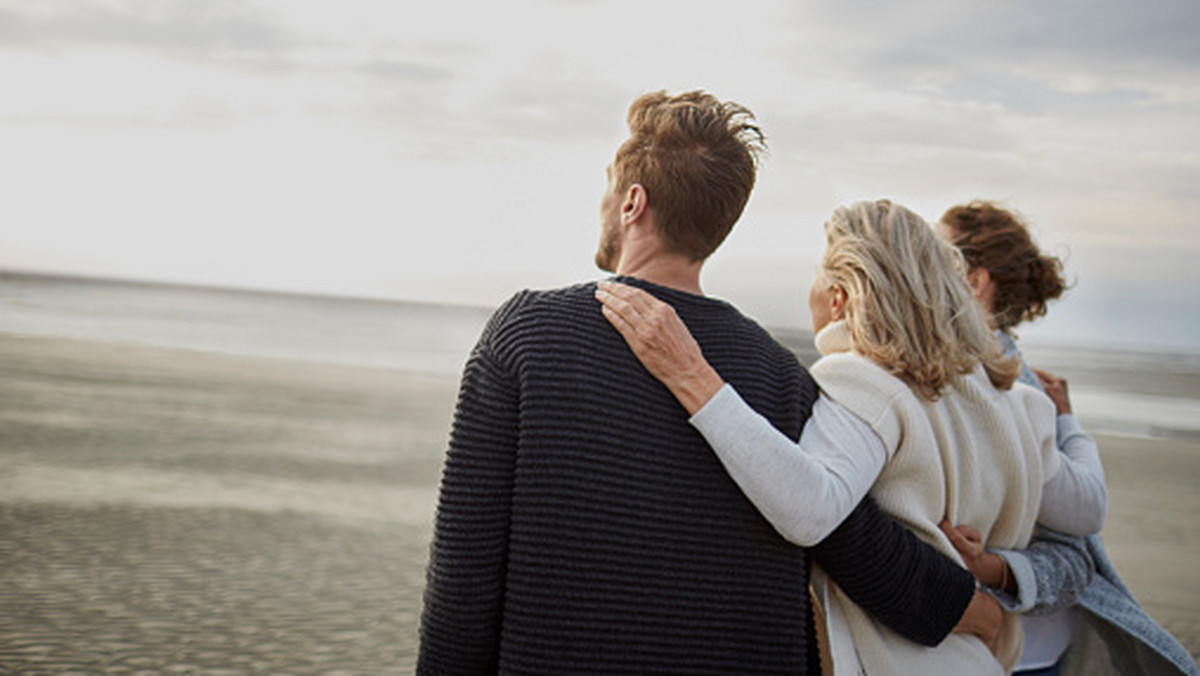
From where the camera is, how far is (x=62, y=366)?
16.2 meters

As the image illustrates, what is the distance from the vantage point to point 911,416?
2.32 meters

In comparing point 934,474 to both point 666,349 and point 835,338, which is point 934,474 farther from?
point 666,349

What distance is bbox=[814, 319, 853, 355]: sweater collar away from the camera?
2488 millimetres

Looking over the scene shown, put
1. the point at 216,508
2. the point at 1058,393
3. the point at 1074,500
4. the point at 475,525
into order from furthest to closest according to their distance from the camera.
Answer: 1. the point at 216,508
2. the point at 1058,393
3. the point at 1074,500
4. the point at 475,525

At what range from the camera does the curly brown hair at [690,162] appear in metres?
2.14

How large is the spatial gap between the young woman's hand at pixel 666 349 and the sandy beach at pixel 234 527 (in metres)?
3.48

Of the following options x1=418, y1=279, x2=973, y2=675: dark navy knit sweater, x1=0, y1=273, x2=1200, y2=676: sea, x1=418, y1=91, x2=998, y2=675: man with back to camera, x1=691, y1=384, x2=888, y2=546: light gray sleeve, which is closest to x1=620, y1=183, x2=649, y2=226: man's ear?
x1=418, y1=91, x2=998, y2=675: man with back to camera

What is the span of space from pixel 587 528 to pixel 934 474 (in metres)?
0.81

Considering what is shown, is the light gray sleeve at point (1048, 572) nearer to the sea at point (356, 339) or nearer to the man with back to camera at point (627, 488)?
the man with back to camera at point (627, 488)

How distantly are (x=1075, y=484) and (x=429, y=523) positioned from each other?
5919 millimetres

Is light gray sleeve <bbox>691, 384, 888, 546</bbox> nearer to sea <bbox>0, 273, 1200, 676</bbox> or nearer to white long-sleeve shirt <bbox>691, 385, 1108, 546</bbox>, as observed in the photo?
white long-sleeve shirt <bbox>691, 385, 1108, 546</bbox>

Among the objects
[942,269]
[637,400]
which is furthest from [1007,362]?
[637,400]

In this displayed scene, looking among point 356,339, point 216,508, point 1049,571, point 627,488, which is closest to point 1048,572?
point 1049,571

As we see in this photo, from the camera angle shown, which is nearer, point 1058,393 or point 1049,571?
point 1049,571
